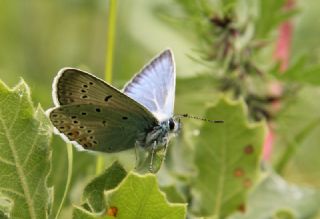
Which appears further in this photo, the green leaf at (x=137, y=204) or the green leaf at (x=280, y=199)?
the green leaf at (x=280, y=199)

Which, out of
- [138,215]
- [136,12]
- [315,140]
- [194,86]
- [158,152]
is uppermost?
[136,12]

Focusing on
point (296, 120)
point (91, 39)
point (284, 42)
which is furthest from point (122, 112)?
point (91, 39)

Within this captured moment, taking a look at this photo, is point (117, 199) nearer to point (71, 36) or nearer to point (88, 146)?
point (88, 146)

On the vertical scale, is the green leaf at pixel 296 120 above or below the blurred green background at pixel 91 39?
below

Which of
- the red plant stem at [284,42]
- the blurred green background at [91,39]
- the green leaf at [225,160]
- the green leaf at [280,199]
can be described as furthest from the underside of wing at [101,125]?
the blurred green background at [91,39]

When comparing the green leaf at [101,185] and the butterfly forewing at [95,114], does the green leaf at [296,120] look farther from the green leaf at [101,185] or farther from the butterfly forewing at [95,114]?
the green leaf at [101,185]

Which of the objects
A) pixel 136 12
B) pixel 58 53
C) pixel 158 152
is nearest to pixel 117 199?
pixel 158 152
